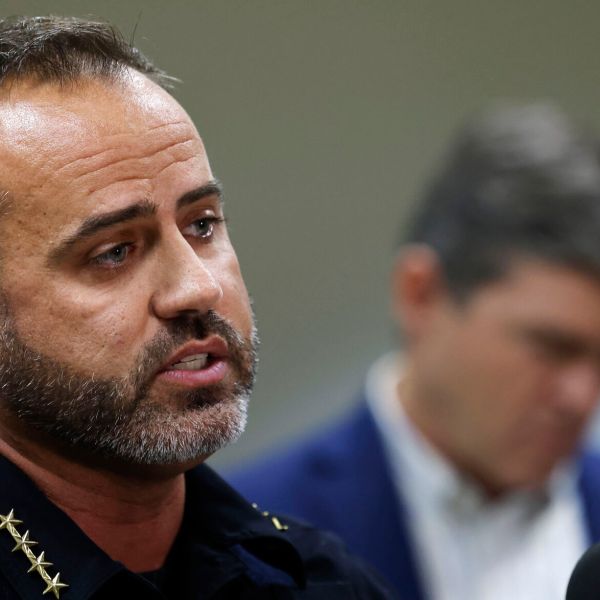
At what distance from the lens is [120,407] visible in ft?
4.29

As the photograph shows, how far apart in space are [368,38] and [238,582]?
268 centimetres

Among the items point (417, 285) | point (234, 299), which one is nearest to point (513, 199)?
point (417, 285)

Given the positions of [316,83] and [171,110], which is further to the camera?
[316,83]

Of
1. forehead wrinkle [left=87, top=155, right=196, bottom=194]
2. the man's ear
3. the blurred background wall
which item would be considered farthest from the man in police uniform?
the blurred background wall

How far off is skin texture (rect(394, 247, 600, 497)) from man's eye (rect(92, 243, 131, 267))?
1.38 metres

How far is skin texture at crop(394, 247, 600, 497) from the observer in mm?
2574

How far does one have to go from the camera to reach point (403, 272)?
2.79 meters

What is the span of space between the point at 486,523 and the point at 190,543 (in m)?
1.30

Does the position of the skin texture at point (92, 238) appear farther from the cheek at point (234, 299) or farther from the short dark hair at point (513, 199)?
the short dark hair at point (513, 199)

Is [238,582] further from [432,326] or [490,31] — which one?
[490,31]

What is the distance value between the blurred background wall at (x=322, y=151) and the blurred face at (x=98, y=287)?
209 cm

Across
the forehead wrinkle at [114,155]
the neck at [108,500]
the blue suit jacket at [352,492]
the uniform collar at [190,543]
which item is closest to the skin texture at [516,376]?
the blue suit jacket at [352,492]

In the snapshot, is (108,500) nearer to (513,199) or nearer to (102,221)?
(102,221)

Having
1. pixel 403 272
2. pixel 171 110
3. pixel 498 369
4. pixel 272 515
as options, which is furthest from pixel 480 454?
pixel 171 110
